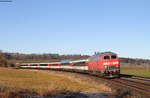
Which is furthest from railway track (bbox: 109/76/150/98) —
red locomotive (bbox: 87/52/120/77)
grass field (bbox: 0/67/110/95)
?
red locomotive (bbox: 87/52/120/77)

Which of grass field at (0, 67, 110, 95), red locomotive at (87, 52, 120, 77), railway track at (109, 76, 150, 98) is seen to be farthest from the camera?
red locomotive at (87, 52, 120, 77)

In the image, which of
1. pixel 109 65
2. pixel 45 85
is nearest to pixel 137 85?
pixel 45 85

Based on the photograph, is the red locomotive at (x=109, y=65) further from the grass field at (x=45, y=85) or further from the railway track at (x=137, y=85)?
the railway track at (x=137, y=85)

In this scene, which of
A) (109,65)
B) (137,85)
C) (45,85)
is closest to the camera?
(45,85)

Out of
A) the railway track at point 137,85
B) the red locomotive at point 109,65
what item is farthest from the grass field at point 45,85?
the red locomotive at point 109,65

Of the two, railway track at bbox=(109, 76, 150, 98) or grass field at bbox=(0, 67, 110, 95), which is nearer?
grass field at bbox=(0, 67, 110, 95)

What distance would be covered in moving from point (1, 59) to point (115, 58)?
92476 mm

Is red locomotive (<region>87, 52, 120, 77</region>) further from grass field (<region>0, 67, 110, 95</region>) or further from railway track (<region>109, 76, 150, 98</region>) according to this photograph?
railway track (<region>109, 76, 150, 98</region>)

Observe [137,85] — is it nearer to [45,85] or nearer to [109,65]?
[45,85]

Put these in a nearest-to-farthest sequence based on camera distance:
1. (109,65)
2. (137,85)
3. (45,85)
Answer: (45,85)
(137,85)
(109,65)

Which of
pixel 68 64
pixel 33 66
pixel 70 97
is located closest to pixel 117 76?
pixel 70 97

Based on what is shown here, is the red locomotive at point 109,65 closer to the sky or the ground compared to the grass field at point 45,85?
closer to the sky

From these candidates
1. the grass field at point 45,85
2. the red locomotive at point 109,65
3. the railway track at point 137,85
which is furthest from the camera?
the red locomotive at point 109,65

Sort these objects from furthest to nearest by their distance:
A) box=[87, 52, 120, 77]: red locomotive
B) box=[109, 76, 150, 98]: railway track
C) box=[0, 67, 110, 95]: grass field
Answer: box=[87, 52, 120, 77]: red locomotive < box=[109, 76, 150, 98]: railway track < box=[0, 67, 110, 95]: grass field
